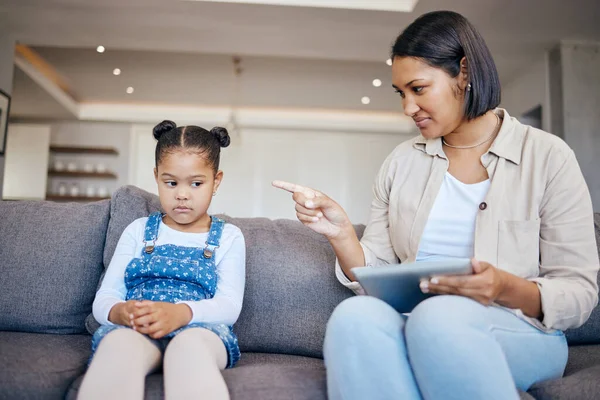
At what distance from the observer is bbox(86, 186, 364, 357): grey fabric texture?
4.87 feet

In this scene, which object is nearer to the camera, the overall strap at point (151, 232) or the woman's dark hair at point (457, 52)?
the woman's dark hair at point (457, 52)

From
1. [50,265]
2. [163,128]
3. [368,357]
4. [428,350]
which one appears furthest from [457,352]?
[50,265]

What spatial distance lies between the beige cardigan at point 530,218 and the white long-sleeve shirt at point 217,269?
27 centimetres

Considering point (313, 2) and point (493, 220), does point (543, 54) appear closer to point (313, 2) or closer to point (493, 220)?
point (313, 2)

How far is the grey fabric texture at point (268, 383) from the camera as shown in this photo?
1.03 m

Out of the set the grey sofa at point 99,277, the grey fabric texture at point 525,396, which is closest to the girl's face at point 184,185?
the grey sofa at point 99,277

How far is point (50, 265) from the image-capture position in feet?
4.99

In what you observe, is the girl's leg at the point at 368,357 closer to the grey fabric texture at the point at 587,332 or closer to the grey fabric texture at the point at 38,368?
the grey fabric texture at the point at 38,368

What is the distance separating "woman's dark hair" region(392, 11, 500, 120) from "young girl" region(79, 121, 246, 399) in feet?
2.02

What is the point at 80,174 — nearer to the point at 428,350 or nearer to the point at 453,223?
the point at 453,223

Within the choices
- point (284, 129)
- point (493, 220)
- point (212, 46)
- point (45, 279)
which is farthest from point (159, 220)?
point (284, 129)

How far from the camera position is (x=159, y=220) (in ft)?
4.82

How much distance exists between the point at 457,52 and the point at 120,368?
3.26ft

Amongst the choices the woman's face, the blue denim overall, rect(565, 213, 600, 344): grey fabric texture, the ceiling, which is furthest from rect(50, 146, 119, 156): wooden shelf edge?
rect(565, 213, 600, 344): grey fabric texture
